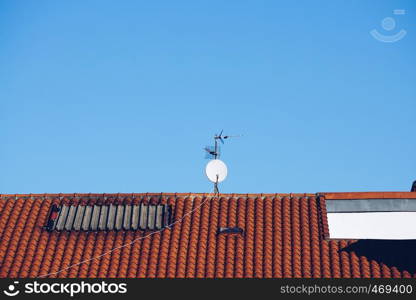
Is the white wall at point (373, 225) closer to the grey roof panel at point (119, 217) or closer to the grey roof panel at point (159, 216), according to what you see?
the grey roof panel at point (159, 216)

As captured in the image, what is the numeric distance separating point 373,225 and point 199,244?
688 centimetres

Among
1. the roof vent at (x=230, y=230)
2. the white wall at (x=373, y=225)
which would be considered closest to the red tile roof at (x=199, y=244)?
the roof vent at (x=230, y=230)

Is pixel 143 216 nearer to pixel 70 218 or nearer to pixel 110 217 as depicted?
pixel 110 217

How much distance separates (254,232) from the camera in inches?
979

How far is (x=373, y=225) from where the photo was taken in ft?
85.0

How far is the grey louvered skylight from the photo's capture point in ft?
83.1

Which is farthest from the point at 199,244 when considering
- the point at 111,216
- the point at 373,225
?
the point at 373,225

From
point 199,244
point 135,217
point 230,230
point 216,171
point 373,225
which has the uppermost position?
point 216,171

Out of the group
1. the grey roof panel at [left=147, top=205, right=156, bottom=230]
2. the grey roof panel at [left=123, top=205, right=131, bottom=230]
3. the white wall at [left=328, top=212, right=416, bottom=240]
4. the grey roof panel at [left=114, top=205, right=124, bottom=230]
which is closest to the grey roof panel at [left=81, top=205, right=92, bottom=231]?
the grey roof panel at [left=114, top=205, right=124, bottom=230]

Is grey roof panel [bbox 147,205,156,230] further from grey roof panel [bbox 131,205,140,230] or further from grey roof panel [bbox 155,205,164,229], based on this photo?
grey roof panel [bbox 131,205,140,230]

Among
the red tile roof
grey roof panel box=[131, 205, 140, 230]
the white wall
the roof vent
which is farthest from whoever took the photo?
the white wall

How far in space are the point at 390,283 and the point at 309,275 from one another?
3361 millimetres

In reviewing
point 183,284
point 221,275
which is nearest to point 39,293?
point 183,284

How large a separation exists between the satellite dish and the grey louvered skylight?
2553 mm
